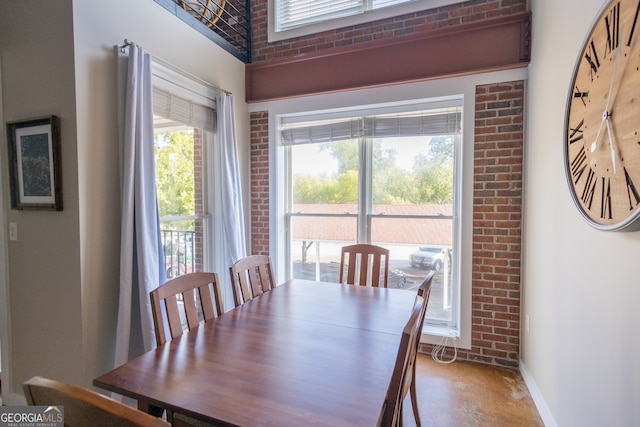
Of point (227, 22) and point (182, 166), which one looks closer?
point (182, 166)

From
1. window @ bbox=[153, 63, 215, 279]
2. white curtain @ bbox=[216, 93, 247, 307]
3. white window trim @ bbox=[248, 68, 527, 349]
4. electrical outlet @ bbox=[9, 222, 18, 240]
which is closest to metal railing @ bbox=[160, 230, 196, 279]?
window @ bbox=[153, 63, 215, 279]

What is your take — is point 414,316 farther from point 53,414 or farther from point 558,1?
point 558,1

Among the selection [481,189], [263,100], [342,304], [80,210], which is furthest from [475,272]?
[80,210]

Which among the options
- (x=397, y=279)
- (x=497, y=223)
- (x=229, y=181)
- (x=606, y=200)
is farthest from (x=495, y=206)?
(x=229, y=181)

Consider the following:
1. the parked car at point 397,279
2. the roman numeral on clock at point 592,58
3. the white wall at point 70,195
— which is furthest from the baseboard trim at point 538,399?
the white wall at point 70,195

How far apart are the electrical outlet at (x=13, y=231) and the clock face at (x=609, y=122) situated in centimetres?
316

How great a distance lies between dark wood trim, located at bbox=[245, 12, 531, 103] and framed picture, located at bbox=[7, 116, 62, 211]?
1870 millimetres

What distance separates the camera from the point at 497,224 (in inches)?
99.3

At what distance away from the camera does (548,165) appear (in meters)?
1.92

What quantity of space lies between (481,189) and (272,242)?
81.7 inches

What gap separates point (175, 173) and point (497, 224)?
8.92ft

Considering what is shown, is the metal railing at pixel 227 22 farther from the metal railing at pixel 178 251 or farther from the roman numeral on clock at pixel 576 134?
the roman numeral on clock at pixel 576 134

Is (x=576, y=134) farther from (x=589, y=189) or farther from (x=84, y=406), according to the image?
(x=84, y=406)

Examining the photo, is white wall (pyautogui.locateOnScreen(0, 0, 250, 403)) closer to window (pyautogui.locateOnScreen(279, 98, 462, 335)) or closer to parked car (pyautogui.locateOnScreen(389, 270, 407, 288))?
window (pyautogui.locateOnScreen(279, 98, 462, 335))
